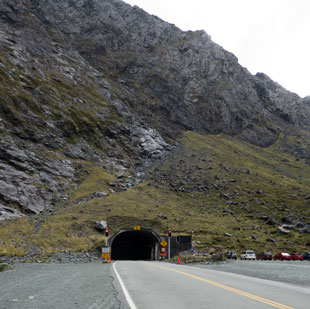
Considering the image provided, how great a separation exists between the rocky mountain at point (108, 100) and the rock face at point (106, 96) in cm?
37

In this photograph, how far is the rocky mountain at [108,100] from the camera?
58.8m

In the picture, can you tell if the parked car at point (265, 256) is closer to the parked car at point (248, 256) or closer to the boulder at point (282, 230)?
the parked car at point (248, 256)

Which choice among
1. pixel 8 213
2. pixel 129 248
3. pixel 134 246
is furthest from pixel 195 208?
pixel 8 213

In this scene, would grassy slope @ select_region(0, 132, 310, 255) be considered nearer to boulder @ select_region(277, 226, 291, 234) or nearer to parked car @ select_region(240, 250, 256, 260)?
boulder @ select_region(277, 226, 291, 234)

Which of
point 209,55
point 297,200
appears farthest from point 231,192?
point 209,55

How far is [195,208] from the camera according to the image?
56.8m

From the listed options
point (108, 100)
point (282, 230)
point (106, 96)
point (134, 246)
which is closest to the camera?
point (282, 230)

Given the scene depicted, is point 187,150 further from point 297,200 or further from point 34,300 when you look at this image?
point 34,300

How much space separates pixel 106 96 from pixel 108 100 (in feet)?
8.82

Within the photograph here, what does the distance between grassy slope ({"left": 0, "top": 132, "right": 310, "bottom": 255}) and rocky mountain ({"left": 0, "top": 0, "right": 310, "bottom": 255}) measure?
4210mm

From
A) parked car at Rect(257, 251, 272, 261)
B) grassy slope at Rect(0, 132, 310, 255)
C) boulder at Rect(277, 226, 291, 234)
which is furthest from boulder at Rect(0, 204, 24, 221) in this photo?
boulder at Rect(277, 226, 291, 234)

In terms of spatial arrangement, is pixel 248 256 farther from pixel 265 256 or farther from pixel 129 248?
pixel 129 248

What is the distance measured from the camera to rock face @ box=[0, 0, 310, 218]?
60.4 m

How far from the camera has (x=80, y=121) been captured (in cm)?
7738
